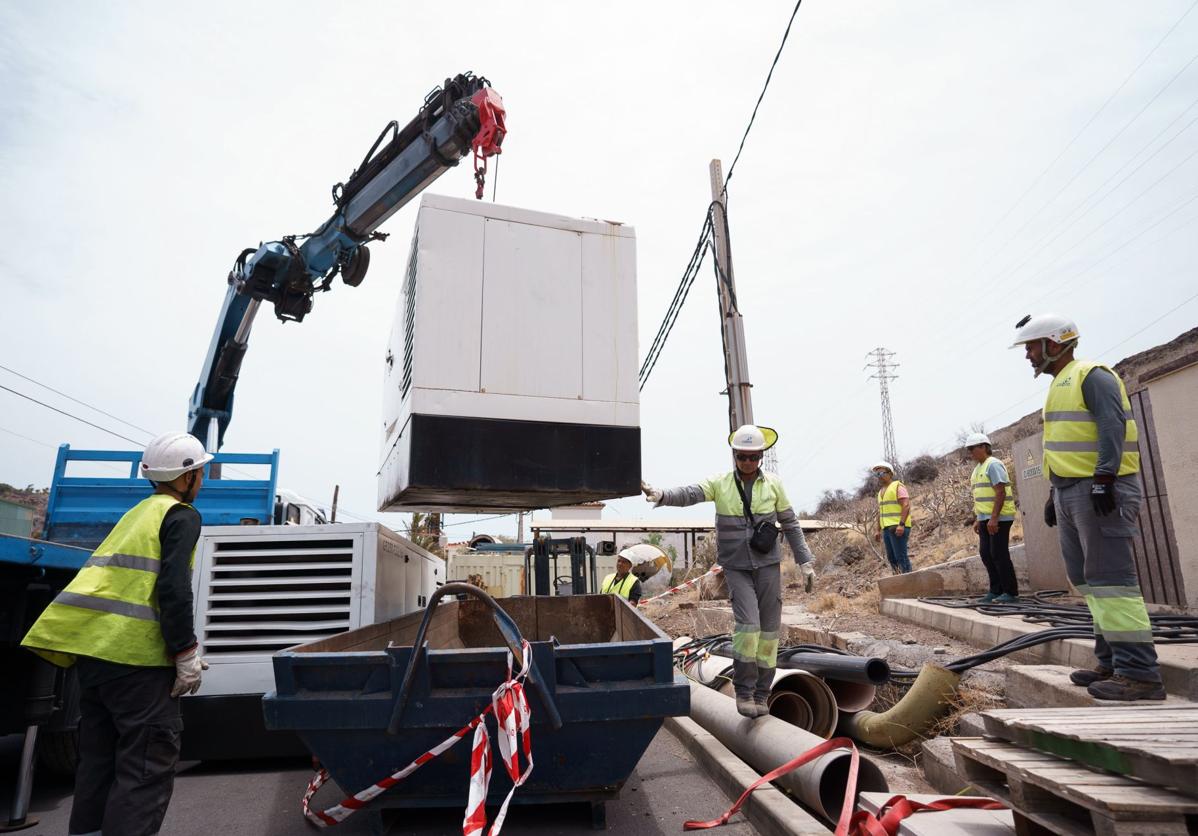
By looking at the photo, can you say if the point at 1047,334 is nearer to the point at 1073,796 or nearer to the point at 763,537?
the point at 763,537

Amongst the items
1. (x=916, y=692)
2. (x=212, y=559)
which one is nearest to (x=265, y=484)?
(x=212, y=559)

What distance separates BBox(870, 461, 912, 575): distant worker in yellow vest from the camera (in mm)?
10625

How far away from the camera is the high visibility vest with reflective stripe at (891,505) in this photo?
10.6 meters

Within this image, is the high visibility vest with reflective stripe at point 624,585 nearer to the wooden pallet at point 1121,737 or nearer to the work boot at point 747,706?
the work boot at point 747,706

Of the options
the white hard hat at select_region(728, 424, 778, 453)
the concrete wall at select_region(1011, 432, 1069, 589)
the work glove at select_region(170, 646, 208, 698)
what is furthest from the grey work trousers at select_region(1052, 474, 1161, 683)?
the concrete wall at select_region(1011, 432, 1069, 589)

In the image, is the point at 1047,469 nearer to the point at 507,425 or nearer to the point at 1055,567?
the point at 507,425

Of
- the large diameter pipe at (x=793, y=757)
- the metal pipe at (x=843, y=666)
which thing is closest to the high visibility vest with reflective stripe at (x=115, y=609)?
the large diameter pipe at (x=793, y=757)

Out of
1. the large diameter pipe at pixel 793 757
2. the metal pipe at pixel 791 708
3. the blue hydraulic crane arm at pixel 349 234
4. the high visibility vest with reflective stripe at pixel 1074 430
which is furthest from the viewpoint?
the blue hydraulic crane arm at pixel 349 234

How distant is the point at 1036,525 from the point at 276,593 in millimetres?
8559

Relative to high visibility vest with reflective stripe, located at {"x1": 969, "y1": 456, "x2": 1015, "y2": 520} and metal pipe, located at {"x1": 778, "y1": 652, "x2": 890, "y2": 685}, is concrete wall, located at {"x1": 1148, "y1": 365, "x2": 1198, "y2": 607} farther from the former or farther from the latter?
metal pipe, located at {"x1": 778, "y1": 652, "x2": 890, "y2": 685}

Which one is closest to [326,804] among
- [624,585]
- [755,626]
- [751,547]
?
[755,626]

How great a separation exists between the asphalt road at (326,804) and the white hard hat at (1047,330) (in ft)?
11.1

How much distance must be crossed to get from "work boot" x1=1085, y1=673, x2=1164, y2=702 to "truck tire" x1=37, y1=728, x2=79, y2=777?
6.24m

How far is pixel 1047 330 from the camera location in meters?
4.62
